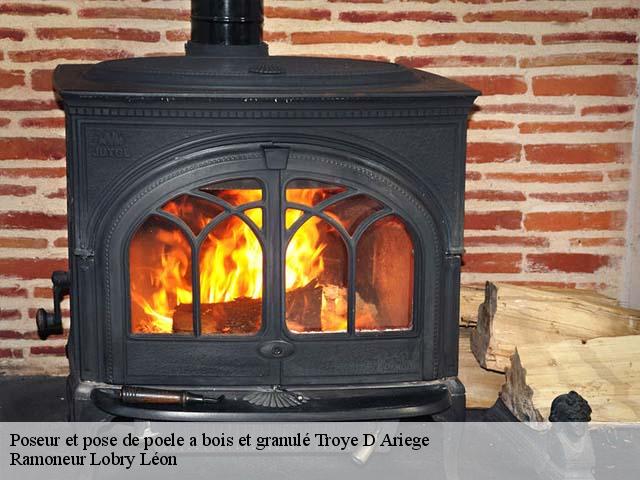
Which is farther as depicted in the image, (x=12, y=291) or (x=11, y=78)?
(x=12, y=291)

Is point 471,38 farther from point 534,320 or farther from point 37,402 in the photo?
point 37,402

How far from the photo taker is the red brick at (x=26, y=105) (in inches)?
116

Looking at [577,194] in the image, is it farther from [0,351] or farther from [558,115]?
[0,351]

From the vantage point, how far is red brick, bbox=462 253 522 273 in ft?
10.3

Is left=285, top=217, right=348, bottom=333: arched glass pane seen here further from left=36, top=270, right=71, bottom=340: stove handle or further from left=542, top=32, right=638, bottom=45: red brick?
left=542, top=32, right=638, bottom=45: red brick

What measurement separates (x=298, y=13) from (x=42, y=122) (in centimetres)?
77

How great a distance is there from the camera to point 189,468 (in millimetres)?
2662

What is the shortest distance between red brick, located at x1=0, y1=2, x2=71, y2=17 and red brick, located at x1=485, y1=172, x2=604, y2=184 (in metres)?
1.27

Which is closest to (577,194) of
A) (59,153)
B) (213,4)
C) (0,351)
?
(213,4)

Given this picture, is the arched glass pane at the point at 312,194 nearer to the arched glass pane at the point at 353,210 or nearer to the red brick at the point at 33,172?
the arched glass pane at the point at 353,210

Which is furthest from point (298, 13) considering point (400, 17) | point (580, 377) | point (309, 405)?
point (580, 377)

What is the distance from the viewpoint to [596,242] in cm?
312

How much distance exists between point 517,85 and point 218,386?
1.22 meters

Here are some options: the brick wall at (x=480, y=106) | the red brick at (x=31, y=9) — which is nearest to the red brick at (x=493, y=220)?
the brick wall at (x=480, y=106)
